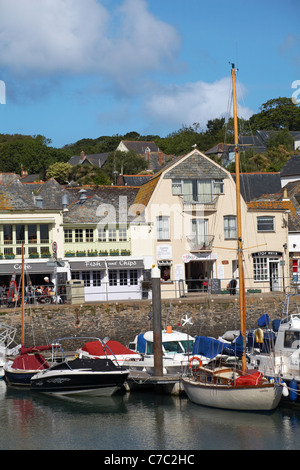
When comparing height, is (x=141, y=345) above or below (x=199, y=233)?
below

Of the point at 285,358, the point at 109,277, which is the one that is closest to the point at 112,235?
the point at 109,277

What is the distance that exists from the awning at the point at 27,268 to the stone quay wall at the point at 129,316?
5193mm

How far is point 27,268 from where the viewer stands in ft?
152

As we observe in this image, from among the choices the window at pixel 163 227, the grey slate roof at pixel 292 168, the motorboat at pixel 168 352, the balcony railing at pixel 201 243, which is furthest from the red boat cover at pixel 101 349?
the grey slate roof at pixel 292 168

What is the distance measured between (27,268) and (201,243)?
44.4 ft

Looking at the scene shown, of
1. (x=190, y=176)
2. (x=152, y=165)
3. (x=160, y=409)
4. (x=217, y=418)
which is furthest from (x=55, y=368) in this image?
(x=152, y=165)

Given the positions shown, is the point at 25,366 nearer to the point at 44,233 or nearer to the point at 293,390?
the point at 293,390

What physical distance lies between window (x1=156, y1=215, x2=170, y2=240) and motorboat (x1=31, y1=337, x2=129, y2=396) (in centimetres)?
2095

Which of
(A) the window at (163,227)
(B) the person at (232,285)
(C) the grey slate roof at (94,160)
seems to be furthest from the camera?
(C) the grey slate roof at (94,160)

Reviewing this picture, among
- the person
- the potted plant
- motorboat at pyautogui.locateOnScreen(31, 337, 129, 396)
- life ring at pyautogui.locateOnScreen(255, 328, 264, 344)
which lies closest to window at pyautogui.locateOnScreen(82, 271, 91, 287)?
the potted plant

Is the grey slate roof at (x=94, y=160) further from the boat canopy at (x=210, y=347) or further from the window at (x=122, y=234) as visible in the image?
the boat canopy at (x=210, y=347)

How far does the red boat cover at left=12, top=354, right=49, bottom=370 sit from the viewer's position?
33.4 meters

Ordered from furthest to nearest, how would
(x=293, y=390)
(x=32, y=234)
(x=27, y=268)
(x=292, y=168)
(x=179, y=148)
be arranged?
(x=179, y=148) < (x=292, y=168) < (x=32, y=234) < (x=27, y=268) < (x=293, y=390)

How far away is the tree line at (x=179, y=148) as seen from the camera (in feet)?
340
